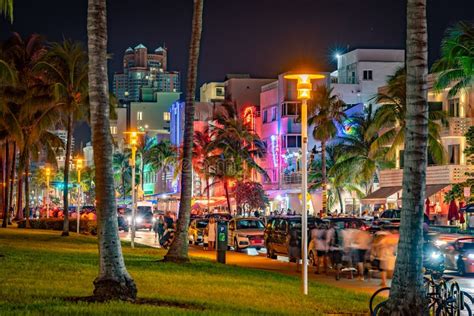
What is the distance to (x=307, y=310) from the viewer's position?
1742 centimetres

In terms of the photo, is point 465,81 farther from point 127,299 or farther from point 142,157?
point 142,157

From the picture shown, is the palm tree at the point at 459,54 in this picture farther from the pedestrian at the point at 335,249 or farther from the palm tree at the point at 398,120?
the pedestrian at the point at 335,249

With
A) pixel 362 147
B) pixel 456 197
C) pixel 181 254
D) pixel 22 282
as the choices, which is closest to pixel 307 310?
pixel 22 282

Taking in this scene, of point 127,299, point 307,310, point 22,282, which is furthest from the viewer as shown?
point 22,282

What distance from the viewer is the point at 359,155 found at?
76.7m

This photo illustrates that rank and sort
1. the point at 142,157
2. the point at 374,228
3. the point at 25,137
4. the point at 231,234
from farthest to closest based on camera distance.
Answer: the point at 142,157
the point at 25,137
the point at 231,234
the point at 374,228

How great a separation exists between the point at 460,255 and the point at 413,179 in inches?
684

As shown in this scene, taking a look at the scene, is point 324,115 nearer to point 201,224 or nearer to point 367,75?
point 201,224

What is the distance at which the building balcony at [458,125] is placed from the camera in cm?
5928

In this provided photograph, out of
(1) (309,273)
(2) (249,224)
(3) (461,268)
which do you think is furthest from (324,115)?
(1) (309,273)

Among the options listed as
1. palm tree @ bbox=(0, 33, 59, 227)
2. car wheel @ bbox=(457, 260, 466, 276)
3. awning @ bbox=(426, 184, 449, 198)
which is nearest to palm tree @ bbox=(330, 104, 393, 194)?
awning @ bbox=(426, 184, 449, 198)

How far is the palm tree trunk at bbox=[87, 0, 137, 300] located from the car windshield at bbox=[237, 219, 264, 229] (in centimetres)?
2942

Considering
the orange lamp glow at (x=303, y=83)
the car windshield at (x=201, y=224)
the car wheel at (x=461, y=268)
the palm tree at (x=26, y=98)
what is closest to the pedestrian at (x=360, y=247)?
the car wheel at (x=461, y=268)

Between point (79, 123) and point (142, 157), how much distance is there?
9028cm
